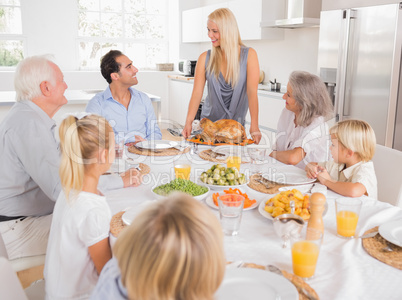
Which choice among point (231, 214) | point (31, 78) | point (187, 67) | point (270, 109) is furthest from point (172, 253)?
point (187, 67)

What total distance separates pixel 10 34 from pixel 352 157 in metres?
6.09

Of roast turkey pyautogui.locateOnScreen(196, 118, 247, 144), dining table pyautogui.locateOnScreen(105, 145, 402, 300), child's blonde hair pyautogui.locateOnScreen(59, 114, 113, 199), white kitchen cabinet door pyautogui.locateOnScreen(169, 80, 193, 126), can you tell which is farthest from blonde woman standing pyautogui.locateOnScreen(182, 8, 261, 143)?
white kitchen cabinet door pyautogui.locateOnScreen(169, 80, 193, 126)

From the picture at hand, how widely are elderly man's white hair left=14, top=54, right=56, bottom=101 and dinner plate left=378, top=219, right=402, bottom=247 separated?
1492 mm

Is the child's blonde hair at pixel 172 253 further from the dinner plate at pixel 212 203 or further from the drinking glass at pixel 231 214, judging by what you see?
the dinner plate at pixel 212 203

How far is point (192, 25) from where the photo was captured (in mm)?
6594

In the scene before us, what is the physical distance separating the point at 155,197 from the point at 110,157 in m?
0.25

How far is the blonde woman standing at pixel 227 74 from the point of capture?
260 cm

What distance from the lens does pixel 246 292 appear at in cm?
87

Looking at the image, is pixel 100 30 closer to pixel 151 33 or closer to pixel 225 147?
pixel 151 33

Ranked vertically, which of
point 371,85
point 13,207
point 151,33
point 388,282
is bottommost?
point 13,207

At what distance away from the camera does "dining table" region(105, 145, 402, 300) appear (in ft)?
2.98

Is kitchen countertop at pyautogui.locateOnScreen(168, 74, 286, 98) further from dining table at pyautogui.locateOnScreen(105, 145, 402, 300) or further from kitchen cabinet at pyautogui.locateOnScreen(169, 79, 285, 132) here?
dining table at pyautogui.locateOnScreen(105, 145, 402, 300)

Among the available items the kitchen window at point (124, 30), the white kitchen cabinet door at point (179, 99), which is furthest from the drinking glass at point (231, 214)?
the kitchen window at point (124, 30)

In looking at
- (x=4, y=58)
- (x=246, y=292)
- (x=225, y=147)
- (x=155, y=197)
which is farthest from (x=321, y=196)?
(x=4, y=58)
